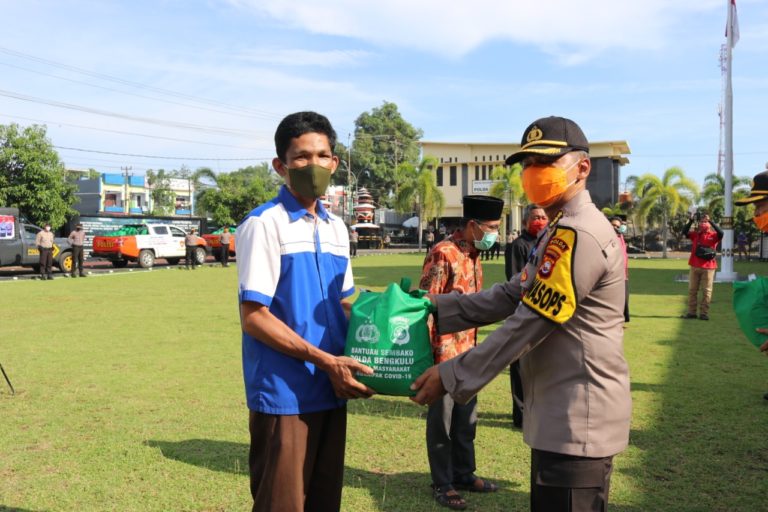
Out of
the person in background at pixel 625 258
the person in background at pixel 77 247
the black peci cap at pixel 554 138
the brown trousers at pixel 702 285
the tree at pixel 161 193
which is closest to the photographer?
the black peci cap at pixel 554 138

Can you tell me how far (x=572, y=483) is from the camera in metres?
2.33

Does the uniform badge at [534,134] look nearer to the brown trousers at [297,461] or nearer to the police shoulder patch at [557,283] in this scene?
the police shoulder patch at [557,283]

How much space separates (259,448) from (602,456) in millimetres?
1296

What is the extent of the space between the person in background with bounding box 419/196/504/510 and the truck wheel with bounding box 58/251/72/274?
77.1 feet

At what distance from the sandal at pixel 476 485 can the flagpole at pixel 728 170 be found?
61.6ft

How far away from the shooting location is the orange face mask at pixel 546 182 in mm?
2482

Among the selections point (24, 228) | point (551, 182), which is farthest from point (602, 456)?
point (24, 228)

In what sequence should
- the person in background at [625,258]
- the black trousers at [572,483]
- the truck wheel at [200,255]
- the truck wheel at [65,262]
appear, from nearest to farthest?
1. the black trousers at [572,483]
2. the person in background at [625,258]
3. the truck wheel at [65,262]
4. the truck wheel at [200,255]

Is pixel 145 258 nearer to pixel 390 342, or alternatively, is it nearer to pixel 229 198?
pixel 229 198

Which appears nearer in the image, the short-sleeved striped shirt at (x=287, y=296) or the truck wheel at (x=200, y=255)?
the short-sleeved striped shirt at (x=287, y=296)

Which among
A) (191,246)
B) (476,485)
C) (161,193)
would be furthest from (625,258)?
(161,193)

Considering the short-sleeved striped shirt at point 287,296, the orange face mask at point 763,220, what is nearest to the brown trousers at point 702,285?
the orange face mask at point 763,220

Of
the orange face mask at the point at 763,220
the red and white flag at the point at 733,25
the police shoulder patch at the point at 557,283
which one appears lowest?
the police shoulder patch at the point at 557,283

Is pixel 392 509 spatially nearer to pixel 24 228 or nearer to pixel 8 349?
pixel 8 349
